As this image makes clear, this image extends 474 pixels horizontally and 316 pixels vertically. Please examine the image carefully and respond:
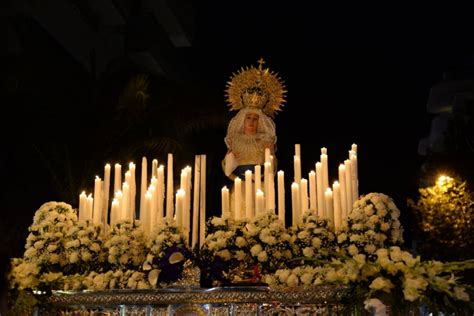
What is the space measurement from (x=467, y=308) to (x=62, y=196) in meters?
7.28

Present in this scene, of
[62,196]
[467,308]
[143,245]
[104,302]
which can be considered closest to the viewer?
[467,308]

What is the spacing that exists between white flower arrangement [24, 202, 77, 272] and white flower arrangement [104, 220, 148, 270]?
1.38 feet

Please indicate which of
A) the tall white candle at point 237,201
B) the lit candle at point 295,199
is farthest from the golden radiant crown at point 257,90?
the lit candle at point 295,199

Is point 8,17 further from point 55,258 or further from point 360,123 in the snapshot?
point 55,258

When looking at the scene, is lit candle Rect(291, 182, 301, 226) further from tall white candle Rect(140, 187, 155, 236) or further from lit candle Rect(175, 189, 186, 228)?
tall white candle Rect(140, 187, 155, 236)

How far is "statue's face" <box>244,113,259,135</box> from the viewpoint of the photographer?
629 centimetres

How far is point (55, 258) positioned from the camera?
5.32 meters

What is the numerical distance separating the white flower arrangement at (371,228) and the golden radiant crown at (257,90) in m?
1.73

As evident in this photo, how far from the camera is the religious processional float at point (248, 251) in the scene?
4105mm

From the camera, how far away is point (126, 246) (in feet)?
16.5

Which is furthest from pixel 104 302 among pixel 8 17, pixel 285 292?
pixel 8 17

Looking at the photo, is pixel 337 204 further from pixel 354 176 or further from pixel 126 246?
pixel 126 246

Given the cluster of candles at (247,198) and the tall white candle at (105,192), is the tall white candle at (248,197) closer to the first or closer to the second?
the cluster of candles at (247,198)

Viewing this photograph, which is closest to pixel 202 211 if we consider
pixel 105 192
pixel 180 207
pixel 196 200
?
pixel 196 200
